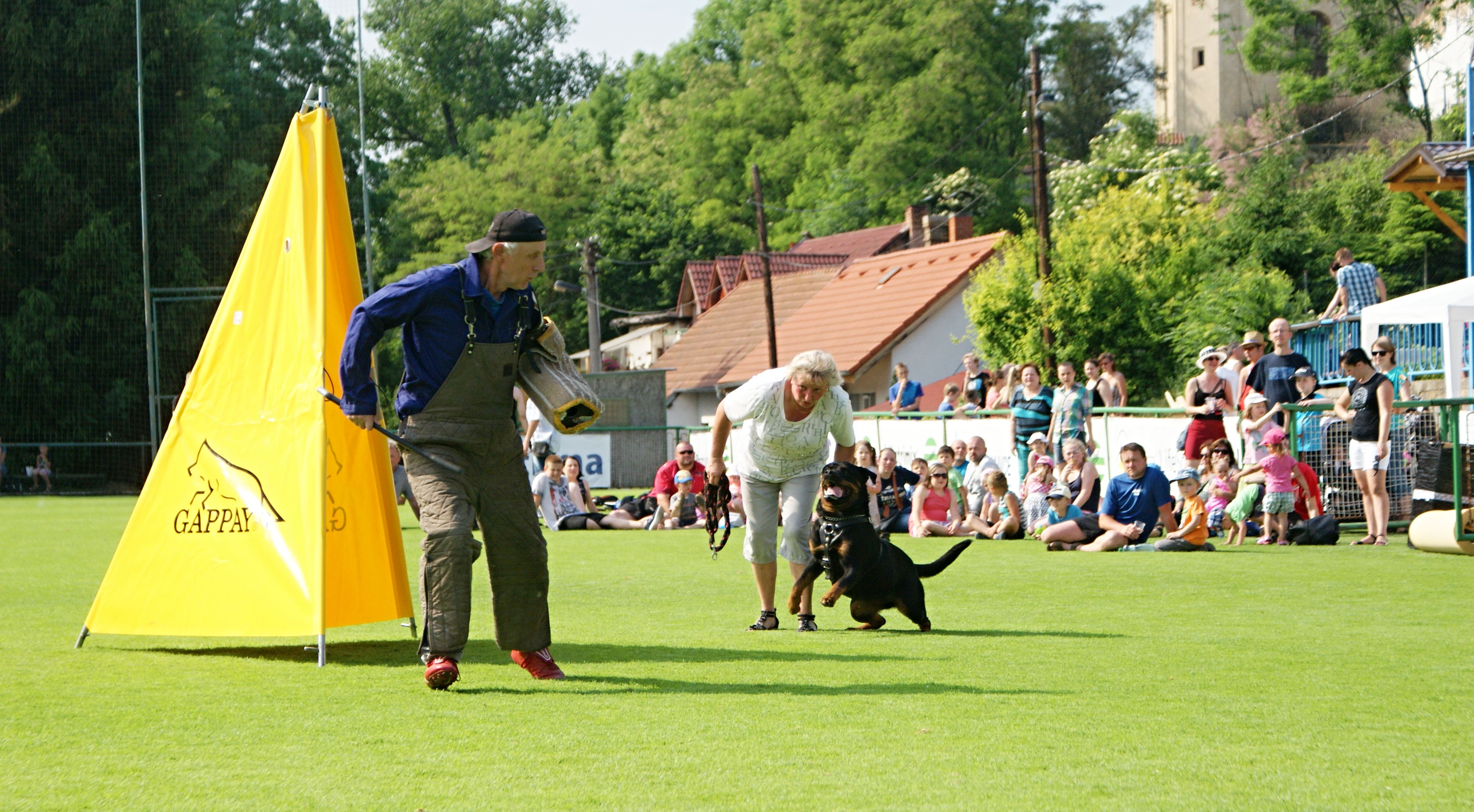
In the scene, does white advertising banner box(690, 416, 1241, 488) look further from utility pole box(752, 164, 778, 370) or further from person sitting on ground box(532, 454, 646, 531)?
utility pole box(752, 164, 778, 370)

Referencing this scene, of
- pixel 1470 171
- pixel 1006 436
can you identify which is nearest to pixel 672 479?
pixel 1006 436

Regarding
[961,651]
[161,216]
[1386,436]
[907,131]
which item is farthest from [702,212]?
[961,651]

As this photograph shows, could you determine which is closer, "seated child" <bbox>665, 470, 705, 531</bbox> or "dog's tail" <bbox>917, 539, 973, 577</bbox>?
"dog's tail" <bbox>917, 539, 973, 577</bbox>

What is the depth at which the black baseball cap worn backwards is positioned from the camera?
6.49 m

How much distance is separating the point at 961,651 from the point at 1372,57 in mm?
51504

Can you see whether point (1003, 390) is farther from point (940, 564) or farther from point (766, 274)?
point (766, 274)

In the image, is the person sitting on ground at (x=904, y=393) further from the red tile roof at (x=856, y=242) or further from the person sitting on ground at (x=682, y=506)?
the red tile roof at (x=856, y=242)

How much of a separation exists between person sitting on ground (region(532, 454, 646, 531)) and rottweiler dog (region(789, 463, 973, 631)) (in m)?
11.9

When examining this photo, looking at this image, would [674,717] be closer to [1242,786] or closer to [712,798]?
[712,798]

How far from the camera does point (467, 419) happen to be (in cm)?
652

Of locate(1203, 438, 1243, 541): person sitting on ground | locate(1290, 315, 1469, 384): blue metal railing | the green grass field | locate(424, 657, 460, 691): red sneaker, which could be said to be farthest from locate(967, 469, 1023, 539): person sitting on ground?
locate(424, 657, 460, 691): red sneaker

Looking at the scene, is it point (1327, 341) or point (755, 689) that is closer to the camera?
point (755, 689)

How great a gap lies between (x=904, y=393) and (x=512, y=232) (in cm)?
1810

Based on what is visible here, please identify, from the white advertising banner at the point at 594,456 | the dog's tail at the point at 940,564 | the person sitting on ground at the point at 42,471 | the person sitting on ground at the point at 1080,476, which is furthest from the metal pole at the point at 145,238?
the dog's tail at the point at 940,564
